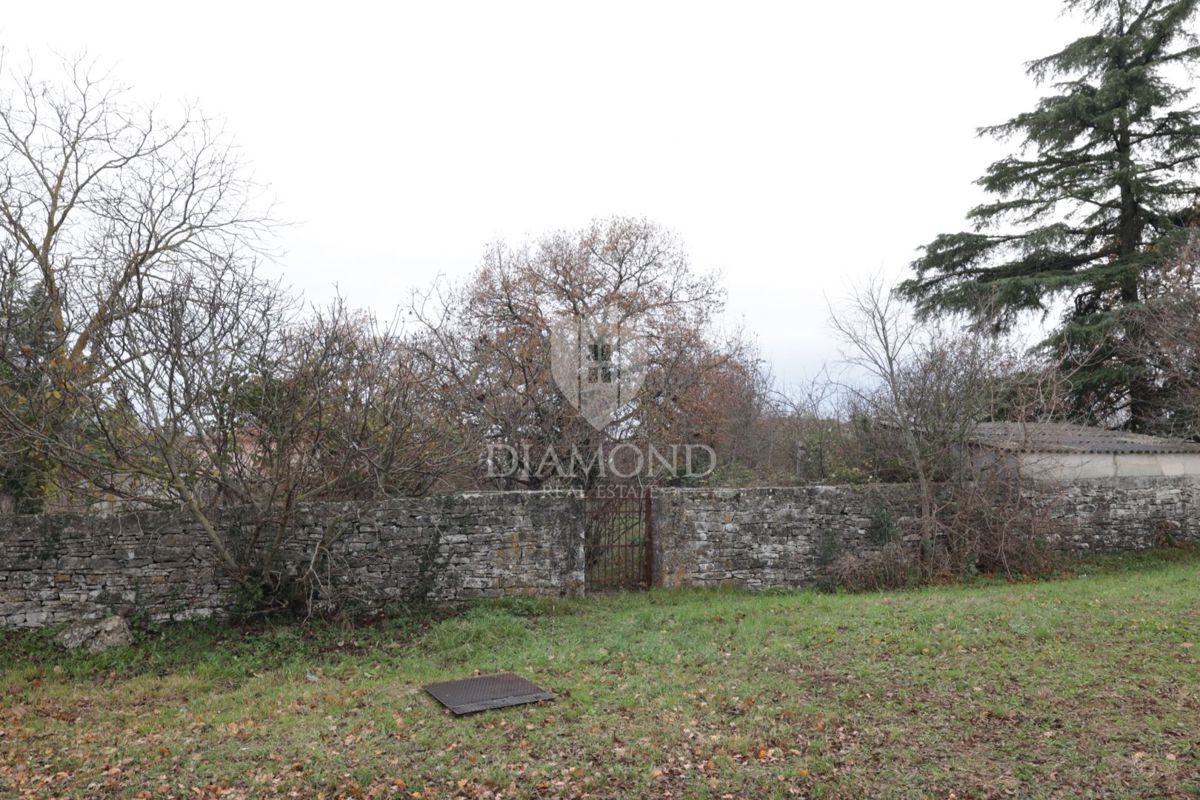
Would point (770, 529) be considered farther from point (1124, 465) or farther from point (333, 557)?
point (1124, 465)

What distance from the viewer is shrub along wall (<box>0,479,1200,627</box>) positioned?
26.6ft

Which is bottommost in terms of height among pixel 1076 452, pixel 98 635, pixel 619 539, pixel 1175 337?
pixel 98 635

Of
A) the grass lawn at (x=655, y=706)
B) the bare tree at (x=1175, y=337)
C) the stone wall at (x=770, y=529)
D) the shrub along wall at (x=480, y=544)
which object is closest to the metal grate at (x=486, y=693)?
the grass lawn at (x=655, y=706)

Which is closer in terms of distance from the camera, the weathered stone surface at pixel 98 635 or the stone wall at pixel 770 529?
the weathered stone surface at pixel 98 635

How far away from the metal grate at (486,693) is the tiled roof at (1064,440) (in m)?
8.54

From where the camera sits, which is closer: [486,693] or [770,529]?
[486,693]

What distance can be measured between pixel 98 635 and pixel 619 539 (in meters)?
6.10

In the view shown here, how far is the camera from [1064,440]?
1306 cm

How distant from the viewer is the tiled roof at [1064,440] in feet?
37.3

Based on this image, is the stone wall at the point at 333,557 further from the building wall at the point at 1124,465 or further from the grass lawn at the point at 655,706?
the building wall at the point at 1124,465

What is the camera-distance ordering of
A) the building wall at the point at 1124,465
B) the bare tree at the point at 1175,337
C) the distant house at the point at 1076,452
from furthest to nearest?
the bare tree at the point at 1175,337, the building wall at the point at 1124,465, the distant house at the point at 1076,452

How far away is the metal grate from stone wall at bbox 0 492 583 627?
279 cm

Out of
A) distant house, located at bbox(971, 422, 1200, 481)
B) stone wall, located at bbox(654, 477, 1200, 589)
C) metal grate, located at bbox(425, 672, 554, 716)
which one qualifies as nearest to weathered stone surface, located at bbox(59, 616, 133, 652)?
metal grate, located at bbox(425, 672, 554, 716)

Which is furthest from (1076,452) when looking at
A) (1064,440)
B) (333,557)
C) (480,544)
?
(333,557)
